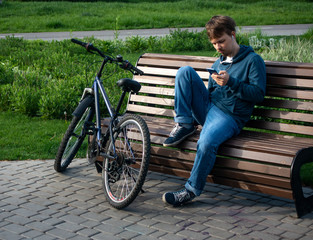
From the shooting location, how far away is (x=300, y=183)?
4.46 metres

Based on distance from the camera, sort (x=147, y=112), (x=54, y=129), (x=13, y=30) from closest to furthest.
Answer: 1. (x=147, y=112)
2. (x=54, y=129)
3. (x=13, y=30)

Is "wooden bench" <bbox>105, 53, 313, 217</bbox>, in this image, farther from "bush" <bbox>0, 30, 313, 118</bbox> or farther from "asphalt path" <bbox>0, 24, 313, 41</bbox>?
"asphalt path" <bbox>0, 24, 313, 41</bbox>

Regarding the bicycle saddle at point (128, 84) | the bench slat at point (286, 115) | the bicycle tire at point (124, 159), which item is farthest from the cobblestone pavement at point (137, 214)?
the bicycle saddle at point (128, 84)

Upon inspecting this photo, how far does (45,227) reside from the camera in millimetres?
4496

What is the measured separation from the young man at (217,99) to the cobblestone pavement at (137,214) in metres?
0.29

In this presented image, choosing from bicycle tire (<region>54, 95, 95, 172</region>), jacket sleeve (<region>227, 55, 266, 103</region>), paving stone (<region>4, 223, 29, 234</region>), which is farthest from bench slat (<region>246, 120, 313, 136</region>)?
paving stone (<region>4, 223, 29, 234</region>)

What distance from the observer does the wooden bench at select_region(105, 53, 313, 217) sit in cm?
448

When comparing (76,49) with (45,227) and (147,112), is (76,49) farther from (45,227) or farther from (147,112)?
(45,227)

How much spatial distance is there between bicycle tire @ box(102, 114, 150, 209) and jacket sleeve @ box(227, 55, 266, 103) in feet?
2.74

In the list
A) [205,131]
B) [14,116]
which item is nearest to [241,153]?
[205,131]

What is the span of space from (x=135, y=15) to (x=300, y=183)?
20.3m

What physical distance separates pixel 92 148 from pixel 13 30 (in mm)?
16549

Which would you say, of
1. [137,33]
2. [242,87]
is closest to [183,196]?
[242,87]

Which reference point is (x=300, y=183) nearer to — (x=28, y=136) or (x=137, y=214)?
(x=137, y=214)
